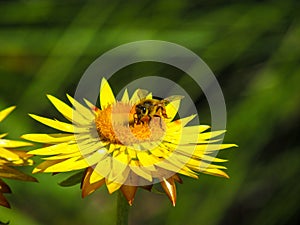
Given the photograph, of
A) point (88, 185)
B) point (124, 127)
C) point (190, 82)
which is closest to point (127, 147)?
point (124, 127)

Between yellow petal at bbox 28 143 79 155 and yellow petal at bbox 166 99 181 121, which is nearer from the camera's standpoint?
yellow petal at bbox 28 143 79 155

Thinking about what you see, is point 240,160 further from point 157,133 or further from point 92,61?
point 157,133

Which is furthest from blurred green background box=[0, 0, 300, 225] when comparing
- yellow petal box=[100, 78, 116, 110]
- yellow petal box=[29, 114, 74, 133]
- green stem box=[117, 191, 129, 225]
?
green stem box=[117, 191, 129, 225]

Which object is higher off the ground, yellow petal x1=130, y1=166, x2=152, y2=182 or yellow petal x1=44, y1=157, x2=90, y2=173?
yellow petal x1=44, y1=157, x2=90, y2=173

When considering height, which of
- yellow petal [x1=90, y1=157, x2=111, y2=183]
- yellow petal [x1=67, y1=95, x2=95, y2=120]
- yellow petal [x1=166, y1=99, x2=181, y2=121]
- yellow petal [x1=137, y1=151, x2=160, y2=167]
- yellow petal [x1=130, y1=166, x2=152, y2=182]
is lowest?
yellow petal [x1=130, y1=166, x2=152, y2=182]

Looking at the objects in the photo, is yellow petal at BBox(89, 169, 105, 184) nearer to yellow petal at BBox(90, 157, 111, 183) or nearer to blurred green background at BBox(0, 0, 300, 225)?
yellow petal at BBox(90, 157, 111, 183)

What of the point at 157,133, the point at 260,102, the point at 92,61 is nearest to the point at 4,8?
the point at 92,61

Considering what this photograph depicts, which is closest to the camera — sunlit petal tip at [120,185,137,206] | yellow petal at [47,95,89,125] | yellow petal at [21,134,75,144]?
sunlit petal tip at [120,185,137,206]

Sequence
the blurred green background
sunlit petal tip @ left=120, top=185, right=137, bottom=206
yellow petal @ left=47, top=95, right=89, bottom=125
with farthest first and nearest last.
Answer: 1. the blurred green background
2. yellow petal @ left=47, top=95, right=89, bottom=125
3. sunlit petal tip @ left=120, top=185, right=137, bottom=206
